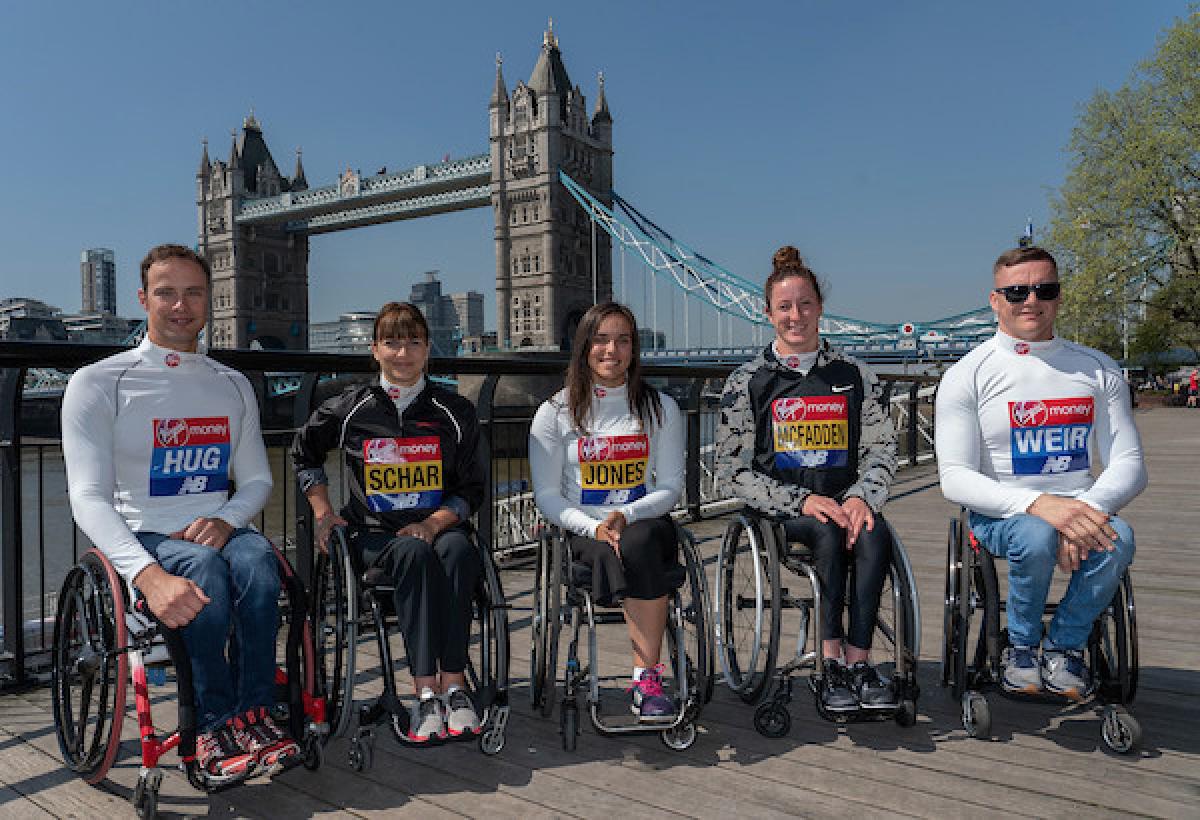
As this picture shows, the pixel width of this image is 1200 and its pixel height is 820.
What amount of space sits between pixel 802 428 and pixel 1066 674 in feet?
3.09

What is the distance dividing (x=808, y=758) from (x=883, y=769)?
183 millimetres

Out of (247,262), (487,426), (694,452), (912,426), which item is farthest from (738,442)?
(247,262)

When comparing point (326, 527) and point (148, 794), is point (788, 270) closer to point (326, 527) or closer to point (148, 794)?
point (326, 527)

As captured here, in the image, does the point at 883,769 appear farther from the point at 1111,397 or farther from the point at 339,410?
the point at 339,410

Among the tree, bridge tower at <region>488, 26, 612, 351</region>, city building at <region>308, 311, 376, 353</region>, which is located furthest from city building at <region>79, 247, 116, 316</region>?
the tree

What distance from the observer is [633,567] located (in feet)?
7.48

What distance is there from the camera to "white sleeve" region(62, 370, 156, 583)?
194cm

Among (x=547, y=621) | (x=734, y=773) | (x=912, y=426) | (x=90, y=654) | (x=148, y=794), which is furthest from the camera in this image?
(x=912, y=426)

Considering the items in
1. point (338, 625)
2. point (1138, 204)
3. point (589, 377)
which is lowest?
point (338, 625)

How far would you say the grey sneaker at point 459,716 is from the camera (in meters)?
2.10

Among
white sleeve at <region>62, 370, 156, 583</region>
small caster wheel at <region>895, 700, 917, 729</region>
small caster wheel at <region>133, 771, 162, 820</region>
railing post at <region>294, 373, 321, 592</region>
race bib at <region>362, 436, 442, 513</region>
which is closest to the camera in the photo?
small caster wheel at <region>133, 771, 162, 820</region>

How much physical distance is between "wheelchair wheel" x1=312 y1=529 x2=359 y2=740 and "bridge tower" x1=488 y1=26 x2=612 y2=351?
178 feet

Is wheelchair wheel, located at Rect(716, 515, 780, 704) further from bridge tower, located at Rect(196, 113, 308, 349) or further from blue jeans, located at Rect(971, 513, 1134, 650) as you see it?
bridge tower, located at Rect(196, 113, 308, 349)

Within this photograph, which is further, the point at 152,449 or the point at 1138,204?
the point at 1138,204
